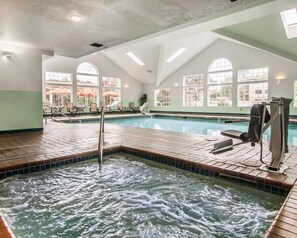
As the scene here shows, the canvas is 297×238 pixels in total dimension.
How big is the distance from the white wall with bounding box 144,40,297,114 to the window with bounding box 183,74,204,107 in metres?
0.28

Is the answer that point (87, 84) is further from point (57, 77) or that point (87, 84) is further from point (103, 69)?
point (57, 77)

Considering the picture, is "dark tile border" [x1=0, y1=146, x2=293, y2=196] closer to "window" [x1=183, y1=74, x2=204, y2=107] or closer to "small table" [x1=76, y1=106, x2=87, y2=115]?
"small table" [x1=76, y1=106, x2=87, y2=115]

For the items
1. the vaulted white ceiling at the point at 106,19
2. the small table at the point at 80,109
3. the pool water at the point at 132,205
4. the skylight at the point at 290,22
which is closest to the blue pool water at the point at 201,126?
the small table at the point at 80,109

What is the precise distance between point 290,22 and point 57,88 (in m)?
11.1

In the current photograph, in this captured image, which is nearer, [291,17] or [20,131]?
[20,131]

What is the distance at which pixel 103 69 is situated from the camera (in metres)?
14.0

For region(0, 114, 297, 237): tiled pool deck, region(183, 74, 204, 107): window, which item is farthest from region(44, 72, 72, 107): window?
region(0, 114, 297, 237): tiled pool deck

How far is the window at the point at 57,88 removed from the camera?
11716 mm

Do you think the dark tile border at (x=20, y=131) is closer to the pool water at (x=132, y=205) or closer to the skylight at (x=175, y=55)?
the pool water at (x=132, y=205)

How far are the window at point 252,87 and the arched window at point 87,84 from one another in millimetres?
8567

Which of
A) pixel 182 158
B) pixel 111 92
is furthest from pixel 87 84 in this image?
pixel 182 158

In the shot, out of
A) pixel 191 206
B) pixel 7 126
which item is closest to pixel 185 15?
pixel 191 206

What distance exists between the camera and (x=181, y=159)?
3217 millimetres

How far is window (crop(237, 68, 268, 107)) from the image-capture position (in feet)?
36.7
